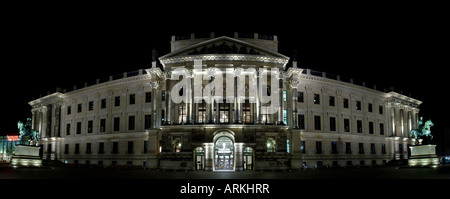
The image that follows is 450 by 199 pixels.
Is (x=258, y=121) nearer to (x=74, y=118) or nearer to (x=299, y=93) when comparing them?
(x=299, y=93)

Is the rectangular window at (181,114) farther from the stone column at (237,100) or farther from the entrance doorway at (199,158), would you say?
the stone column at (237,100)

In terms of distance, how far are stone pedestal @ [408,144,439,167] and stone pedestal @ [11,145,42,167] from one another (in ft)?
140

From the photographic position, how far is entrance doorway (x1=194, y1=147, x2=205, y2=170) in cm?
4841

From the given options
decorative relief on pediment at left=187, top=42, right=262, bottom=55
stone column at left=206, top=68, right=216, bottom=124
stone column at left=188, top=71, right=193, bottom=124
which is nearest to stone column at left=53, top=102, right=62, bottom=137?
stone column at left=188, top=71, right=193, bottom=124

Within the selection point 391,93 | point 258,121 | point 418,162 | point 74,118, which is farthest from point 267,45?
point 74,118

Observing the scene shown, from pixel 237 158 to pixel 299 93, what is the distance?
52.4 ft

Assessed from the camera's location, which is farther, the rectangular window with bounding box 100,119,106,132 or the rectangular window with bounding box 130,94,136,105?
the rectangular window with bounding box 100,119,106,132

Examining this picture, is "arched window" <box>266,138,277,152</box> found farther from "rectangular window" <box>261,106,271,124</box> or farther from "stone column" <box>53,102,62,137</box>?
"stone column" <box>53,102,62,137</box>

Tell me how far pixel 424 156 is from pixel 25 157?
4434cm

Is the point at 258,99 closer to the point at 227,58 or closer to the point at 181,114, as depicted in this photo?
the point at 227,58

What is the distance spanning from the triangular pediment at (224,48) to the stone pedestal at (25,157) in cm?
1947

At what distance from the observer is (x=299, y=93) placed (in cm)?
5812

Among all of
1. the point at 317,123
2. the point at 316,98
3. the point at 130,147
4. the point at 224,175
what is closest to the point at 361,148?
the point at 317,123

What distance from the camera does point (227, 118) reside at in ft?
163
